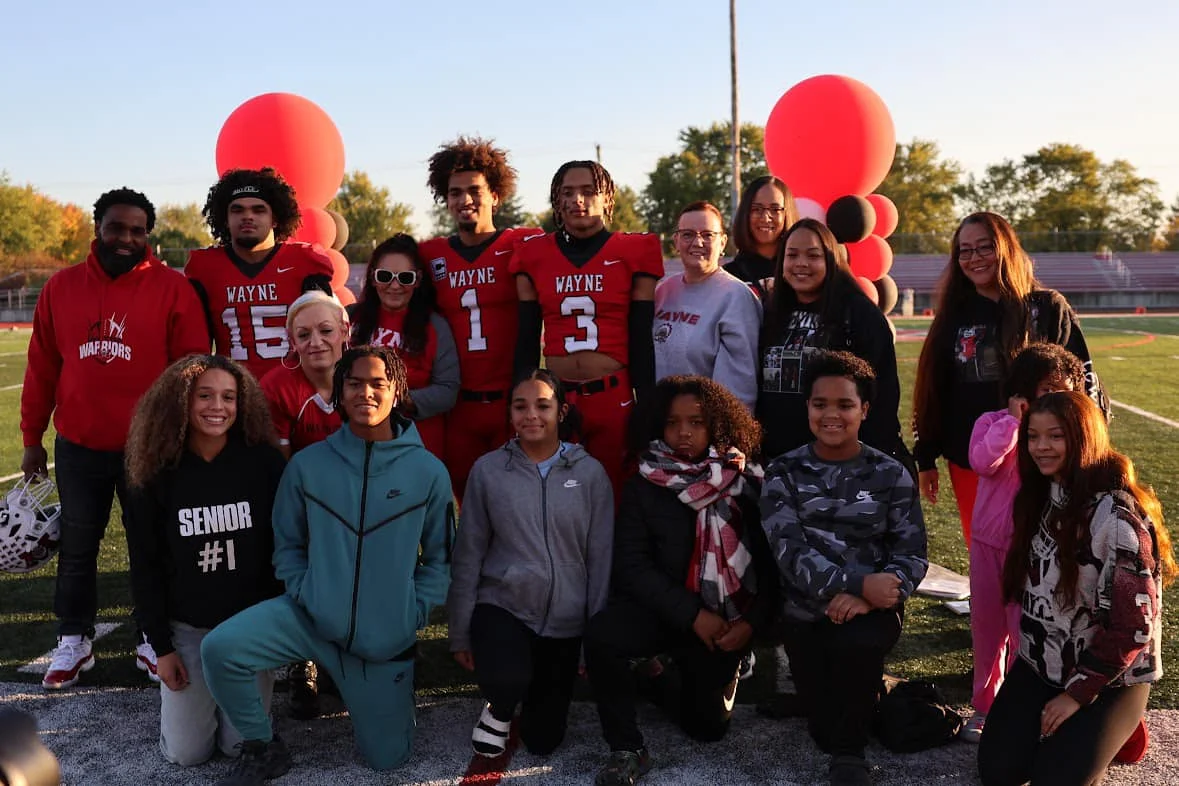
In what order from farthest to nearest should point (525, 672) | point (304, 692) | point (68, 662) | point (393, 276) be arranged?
point (393, 276)
point (68, 662)
point (304, 692)
point (525, 672)

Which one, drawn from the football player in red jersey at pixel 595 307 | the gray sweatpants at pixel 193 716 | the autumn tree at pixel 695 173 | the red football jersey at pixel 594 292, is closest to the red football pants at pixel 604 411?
the football player in red jersey at pixel 595 307

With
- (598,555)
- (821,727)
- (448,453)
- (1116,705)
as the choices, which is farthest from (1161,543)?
(448,453)

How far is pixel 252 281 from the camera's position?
Answer: 383cm

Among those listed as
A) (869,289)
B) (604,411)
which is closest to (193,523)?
(604,411)

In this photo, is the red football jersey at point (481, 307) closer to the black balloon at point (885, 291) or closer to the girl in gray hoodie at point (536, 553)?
the girl in gray hoodie at point (536, 553)

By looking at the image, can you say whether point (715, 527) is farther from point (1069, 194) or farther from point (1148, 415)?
point (1069, 194)

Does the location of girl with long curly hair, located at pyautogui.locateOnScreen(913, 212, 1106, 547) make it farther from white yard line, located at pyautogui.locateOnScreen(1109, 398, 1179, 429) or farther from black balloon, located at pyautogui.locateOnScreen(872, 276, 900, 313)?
white yard line, located at pyautogui.locateOnScreen(1109, 398, 1179, 429)

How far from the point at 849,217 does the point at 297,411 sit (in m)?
5.25

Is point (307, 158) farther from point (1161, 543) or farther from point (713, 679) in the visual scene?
A: point (1161, 543)

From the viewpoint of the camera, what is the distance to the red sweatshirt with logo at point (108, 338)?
3559 mm

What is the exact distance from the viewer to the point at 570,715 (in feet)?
10.9

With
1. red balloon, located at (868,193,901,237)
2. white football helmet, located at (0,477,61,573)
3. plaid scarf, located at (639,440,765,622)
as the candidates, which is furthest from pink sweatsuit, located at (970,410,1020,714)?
red balloon, located at (868,193,901,237)

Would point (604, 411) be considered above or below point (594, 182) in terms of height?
below

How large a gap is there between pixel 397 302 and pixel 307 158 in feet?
9.97
